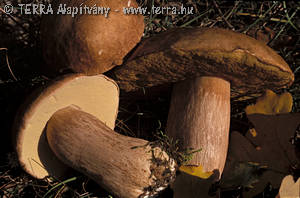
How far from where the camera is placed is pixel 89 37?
1444 millimetres

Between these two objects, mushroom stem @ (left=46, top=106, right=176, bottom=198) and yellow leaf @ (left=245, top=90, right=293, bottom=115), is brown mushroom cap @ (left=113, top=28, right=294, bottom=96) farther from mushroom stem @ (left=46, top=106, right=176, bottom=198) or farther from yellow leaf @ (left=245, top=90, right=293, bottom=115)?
mushroom stem @ (left=46, top=106, right=176, bottom=198)

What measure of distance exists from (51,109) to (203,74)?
2.64ft

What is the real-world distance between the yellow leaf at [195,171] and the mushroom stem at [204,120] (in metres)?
0.06

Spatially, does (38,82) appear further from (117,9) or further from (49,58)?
(117,9)

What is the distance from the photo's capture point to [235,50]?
1290 millimetres

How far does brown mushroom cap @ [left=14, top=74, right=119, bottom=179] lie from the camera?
140 centimetres

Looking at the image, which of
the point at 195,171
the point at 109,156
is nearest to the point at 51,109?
the point at 109,156

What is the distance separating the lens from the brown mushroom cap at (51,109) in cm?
140

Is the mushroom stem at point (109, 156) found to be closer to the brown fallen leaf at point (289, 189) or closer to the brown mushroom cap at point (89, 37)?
the brown mushroom cap at point (89, 37)

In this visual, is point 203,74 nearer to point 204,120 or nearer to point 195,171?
point 204,120

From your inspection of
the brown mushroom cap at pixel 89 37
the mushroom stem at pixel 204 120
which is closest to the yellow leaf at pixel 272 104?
the mushroom stem at pixel 204 120

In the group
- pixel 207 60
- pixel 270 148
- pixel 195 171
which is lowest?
pixel 195 171

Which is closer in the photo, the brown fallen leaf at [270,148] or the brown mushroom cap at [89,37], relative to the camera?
the brown fallen leaf at [270,148]

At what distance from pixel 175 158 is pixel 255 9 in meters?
1.30
